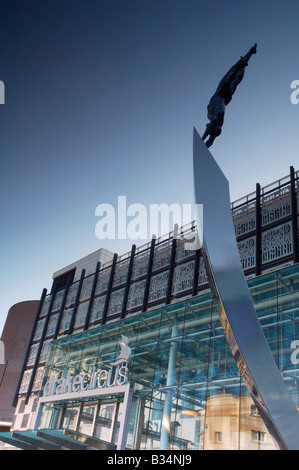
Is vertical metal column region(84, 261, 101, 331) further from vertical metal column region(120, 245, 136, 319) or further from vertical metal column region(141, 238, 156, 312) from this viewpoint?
vertical metal column region(141, 238, 156, 312)

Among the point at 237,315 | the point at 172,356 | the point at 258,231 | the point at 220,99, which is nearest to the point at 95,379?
the point at 172,356

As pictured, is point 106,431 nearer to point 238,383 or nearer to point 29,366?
point 238,383

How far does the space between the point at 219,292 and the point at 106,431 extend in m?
14.0

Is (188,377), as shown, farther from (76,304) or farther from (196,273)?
(76,304)

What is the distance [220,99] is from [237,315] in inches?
184

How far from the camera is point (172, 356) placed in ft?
53.0

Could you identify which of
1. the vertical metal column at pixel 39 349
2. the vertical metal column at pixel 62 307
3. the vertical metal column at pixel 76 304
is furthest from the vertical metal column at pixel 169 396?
the vertical metal column at pixel 39 349

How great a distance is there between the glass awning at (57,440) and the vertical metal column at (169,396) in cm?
280

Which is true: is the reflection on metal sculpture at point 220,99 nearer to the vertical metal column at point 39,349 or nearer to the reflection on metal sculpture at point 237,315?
the reflection on metal sculpture at point 237,315

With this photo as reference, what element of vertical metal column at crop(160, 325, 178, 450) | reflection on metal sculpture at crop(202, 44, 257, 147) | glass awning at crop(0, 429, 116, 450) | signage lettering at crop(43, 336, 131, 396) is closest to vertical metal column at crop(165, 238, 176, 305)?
signage lettering at crop(43, 336, 131, 396)

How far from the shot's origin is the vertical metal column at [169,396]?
48.0 ft

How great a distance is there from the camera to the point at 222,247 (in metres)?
6.88

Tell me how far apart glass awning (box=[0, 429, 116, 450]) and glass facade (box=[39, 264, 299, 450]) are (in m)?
0.81
